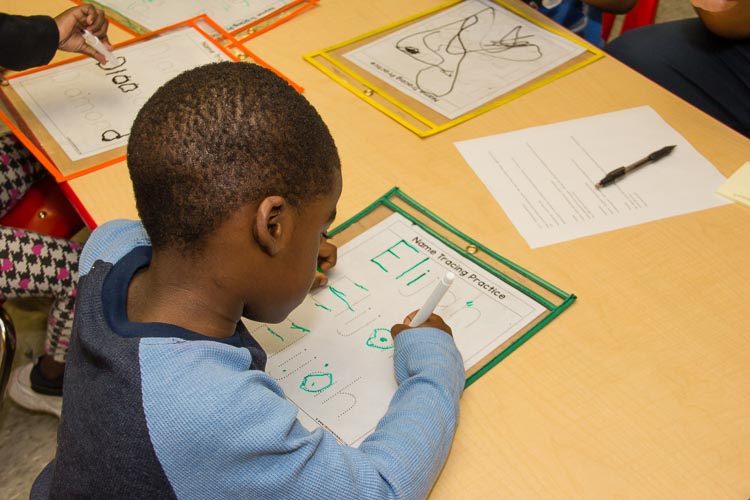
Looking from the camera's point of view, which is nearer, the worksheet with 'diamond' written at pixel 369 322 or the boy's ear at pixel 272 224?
the boy's ear at pixel 272 224

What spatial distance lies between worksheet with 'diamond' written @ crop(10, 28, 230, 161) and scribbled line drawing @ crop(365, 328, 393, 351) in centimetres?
53

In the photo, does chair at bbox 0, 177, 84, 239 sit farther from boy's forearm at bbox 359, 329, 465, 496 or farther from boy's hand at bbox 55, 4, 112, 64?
boy's forearm at bbox 359, 329, 465, 496

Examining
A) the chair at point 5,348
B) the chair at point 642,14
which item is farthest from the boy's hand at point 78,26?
the chair at point 642,14

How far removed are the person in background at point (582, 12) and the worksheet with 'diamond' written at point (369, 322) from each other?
0.83m

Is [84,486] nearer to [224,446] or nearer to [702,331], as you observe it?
[224,446]

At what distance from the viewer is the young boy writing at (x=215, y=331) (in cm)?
62

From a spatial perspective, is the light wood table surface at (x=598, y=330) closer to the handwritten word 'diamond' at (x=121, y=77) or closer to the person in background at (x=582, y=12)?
the handwritten word 'diamond' at (x=121, y=77)

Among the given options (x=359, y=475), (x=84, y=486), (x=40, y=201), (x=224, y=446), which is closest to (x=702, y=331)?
(x=359, y=475)

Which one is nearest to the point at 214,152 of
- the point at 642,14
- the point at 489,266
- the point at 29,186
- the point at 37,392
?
the point at 489,266

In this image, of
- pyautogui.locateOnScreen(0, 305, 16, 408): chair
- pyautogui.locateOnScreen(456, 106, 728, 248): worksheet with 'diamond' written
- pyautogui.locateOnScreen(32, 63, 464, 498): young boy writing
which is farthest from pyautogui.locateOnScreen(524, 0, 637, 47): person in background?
pyautogui.locateOnScreen(0, 305, 16, 408): chair

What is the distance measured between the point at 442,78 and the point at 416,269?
45 centimetres

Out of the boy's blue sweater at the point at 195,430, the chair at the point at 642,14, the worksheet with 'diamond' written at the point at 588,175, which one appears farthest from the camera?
the chair at the point at 642,14

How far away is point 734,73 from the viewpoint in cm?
141

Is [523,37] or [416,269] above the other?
[523,37]
